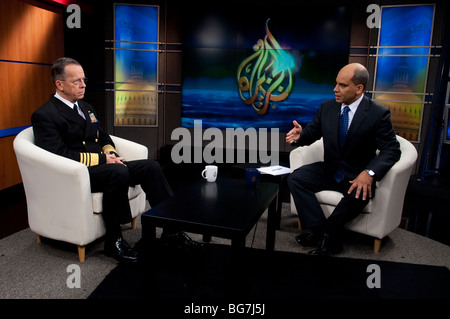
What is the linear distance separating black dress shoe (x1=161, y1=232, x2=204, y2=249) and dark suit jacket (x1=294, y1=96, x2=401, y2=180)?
1.12 m

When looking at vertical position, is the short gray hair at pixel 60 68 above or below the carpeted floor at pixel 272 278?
above

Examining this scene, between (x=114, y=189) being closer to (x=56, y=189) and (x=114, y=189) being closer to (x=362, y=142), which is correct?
(x=56, y=189)

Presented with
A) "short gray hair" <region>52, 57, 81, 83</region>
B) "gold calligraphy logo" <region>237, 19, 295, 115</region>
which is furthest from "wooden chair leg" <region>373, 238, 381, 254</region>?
"gold calligraphy logo" <region>237, 19, 295, 115</region>

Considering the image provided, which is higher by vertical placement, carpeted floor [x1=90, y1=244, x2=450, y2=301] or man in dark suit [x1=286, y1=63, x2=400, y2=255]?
man in dark suit [x1=286, y1=63, x2=400, y2=255]

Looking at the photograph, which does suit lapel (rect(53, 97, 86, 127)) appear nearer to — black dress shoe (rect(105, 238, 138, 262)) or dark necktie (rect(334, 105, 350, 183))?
black dress shoe (rect(105, 238, 138, 262))

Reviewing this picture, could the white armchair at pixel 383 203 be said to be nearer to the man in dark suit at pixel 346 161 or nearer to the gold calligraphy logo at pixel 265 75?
the man in dark suit at pixel 346 161

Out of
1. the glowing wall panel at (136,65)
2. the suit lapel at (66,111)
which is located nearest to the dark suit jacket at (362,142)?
the suit lapel at (66,111)

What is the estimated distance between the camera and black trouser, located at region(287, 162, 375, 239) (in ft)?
8.52

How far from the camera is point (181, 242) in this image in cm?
259

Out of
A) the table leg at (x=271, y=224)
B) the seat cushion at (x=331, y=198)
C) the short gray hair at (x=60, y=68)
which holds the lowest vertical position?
the table leg at (x=271, y=224)

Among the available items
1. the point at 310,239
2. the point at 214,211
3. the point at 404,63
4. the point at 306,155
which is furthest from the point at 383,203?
the point at 404,63

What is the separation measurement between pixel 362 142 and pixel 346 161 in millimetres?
172

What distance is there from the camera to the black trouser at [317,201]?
260cm

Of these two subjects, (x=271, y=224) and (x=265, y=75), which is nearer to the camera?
(x=271, y=224)
